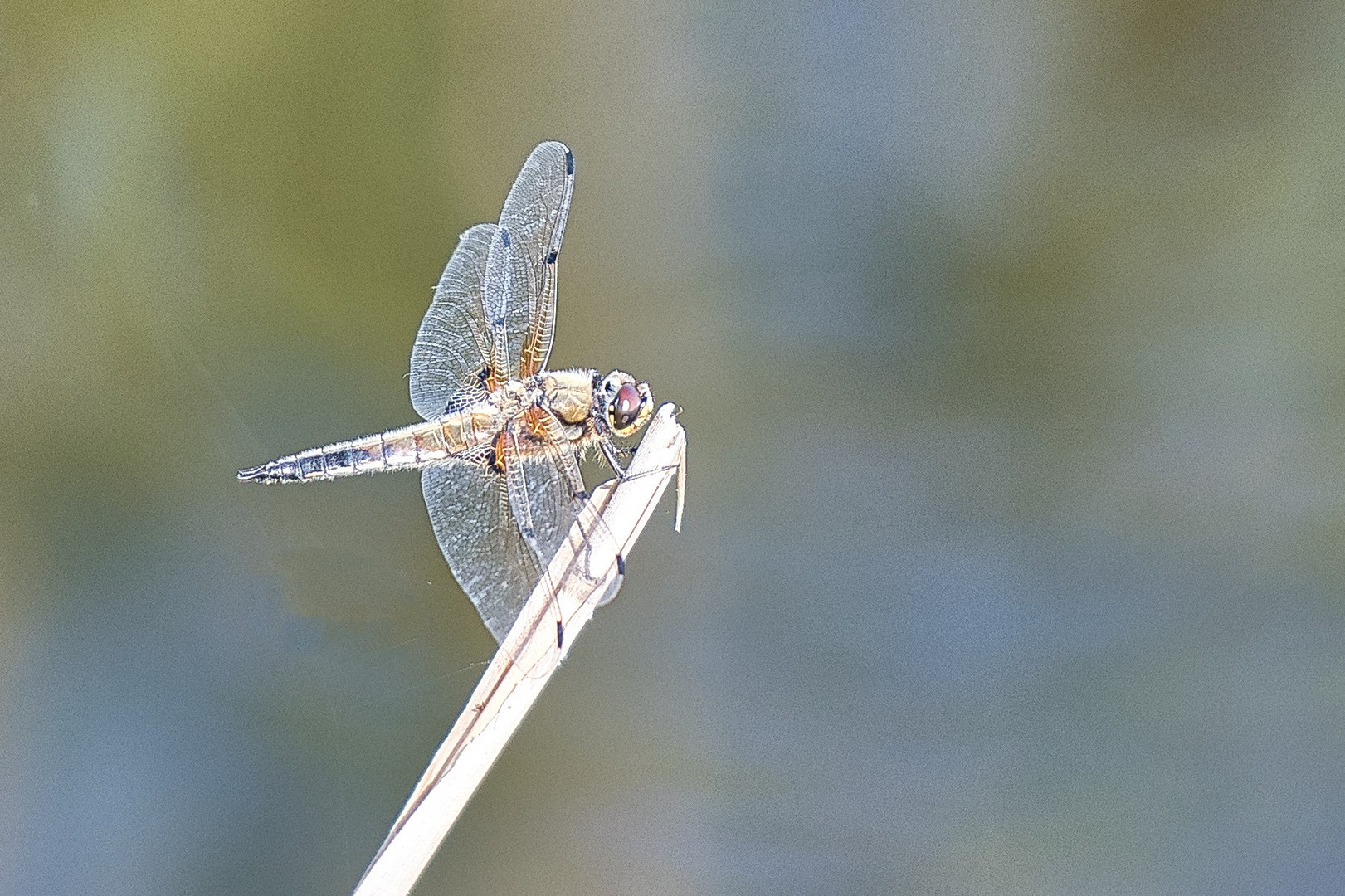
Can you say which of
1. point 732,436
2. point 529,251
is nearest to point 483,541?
point 529,251

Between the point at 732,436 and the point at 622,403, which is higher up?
the point at 622,403

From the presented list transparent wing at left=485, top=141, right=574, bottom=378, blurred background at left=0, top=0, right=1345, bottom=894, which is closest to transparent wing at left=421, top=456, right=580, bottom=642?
transparent wing at left=485, top=141, right=574, bottom=378

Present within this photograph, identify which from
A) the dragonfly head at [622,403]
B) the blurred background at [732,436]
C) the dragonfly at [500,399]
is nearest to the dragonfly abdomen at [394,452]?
the dragonfly at [500,399]

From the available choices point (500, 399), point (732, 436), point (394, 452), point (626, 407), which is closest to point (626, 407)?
point (626, 407)

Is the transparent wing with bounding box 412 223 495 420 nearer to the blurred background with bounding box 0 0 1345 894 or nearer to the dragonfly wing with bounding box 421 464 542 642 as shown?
the dragonfly wing with bounding box 421 464 542 642

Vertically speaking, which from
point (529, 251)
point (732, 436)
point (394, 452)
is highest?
point (529, 251)

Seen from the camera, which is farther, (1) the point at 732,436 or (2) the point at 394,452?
(1) the point at 732,436

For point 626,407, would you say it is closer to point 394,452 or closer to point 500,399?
point 500,399
